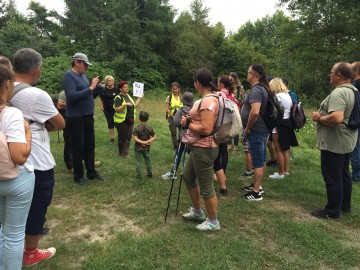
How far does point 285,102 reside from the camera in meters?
6.21

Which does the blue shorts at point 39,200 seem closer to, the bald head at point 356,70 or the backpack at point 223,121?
the backpack at point 223,121

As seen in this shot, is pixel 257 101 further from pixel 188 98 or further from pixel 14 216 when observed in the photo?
pixel 14 216

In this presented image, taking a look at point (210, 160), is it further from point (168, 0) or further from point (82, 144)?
point (168, 0)

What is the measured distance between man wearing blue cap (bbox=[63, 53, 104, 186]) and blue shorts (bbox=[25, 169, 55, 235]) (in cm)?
223

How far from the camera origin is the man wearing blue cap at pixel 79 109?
17.2 feet

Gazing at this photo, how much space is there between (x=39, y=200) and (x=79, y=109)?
246 cm

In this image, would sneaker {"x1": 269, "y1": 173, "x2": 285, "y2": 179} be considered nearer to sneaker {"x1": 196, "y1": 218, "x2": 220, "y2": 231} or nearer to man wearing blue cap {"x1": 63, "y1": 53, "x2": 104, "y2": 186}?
sneaker {"x1": 196, "y1": 218, "x2": 220, "y2": 231}

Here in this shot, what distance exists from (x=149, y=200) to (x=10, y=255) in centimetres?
268

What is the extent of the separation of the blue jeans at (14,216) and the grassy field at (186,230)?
69 centimetres

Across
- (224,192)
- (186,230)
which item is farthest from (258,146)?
(186,230)

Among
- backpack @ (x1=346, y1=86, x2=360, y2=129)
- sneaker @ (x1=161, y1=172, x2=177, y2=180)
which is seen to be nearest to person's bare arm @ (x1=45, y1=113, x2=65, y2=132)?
sneaker @ (x1=161, y1=172, x2=177, y2=180)

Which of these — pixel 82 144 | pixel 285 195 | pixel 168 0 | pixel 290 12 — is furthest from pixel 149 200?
pixel 168 0

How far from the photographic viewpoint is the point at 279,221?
4.55 metres

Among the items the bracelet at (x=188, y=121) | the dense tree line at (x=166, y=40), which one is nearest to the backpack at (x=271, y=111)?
the bracelet at (x=188, y=121)
